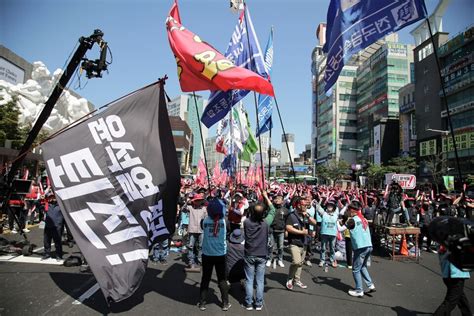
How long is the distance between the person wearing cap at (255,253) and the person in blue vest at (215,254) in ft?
1.26

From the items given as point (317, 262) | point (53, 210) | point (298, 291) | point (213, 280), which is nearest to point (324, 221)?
point (317, 262)

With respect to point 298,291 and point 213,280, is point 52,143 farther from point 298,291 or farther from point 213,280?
point 298,291

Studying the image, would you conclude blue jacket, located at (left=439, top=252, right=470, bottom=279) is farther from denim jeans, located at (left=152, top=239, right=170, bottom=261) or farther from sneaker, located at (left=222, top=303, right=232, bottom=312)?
denim jeans, located at (left=152, top=239, right=170, bottom=261)

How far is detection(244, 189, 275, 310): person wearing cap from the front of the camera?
5.34m

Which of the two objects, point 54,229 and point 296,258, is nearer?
point 296,258

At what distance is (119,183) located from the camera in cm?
493

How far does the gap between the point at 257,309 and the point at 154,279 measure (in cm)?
252

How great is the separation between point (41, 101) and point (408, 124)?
59.5 metres

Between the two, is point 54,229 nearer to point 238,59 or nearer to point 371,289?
point 238,59

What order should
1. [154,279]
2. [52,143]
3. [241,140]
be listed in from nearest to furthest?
[52,143] < [154,279] < [241,140]

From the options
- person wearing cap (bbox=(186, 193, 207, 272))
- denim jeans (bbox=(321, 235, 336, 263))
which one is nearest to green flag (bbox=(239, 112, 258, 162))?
denim jeans (bbox=(321, 235, 336, 263))

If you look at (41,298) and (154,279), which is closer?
(41,298)

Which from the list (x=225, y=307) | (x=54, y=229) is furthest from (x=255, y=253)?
(x=54, y=229)

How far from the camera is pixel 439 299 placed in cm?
606
